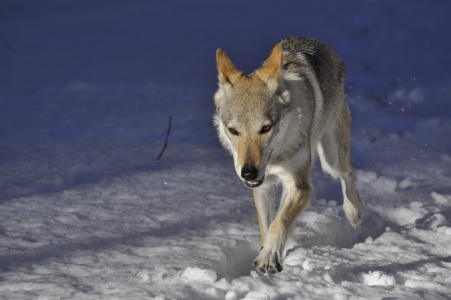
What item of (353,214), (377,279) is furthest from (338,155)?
(377,279)

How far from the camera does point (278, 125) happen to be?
3.60m

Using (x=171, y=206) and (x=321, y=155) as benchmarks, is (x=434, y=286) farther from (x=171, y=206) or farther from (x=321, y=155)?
(x=171, y=206)

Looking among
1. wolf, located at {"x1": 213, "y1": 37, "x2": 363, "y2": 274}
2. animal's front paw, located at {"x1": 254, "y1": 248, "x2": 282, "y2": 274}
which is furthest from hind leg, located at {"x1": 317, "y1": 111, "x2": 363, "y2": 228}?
animal's front paw, located at {"x1": 254, "y1": 248, "x2": 282, "y2": 274}

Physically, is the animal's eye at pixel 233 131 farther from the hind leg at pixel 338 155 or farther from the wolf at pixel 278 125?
the hind leg at pixel 338 155

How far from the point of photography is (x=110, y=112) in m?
8.76

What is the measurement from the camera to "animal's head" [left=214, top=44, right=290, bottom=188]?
11.0ft

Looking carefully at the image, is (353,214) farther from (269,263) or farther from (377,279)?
(269,263)

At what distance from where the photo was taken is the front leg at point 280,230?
3254mm

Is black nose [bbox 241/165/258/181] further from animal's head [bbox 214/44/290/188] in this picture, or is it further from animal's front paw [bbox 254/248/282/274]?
animal's front paw [bbox 254/248/282/274]

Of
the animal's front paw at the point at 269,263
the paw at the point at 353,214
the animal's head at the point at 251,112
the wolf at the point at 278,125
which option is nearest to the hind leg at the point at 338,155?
the wolf at the point at 278,125

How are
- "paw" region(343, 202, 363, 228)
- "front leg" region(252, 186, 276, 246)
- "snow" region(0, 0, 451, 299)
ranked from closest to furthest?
"snow" region(0, 0, 451, 299), "front leg" region(252, 186, 276, 246), "paw" region(343, 202, 363, 228)

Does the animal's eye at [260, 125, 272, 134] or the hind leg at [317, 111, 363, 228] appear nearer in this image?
the animal's eye at [260, 125, 272, 134]

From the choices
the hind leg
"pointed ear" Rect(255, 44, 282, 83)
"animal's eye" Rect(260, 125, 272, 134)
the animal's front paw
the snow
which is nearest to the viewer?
the animal's front paw

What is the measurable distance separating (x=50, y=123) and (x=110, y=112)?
913 mm
